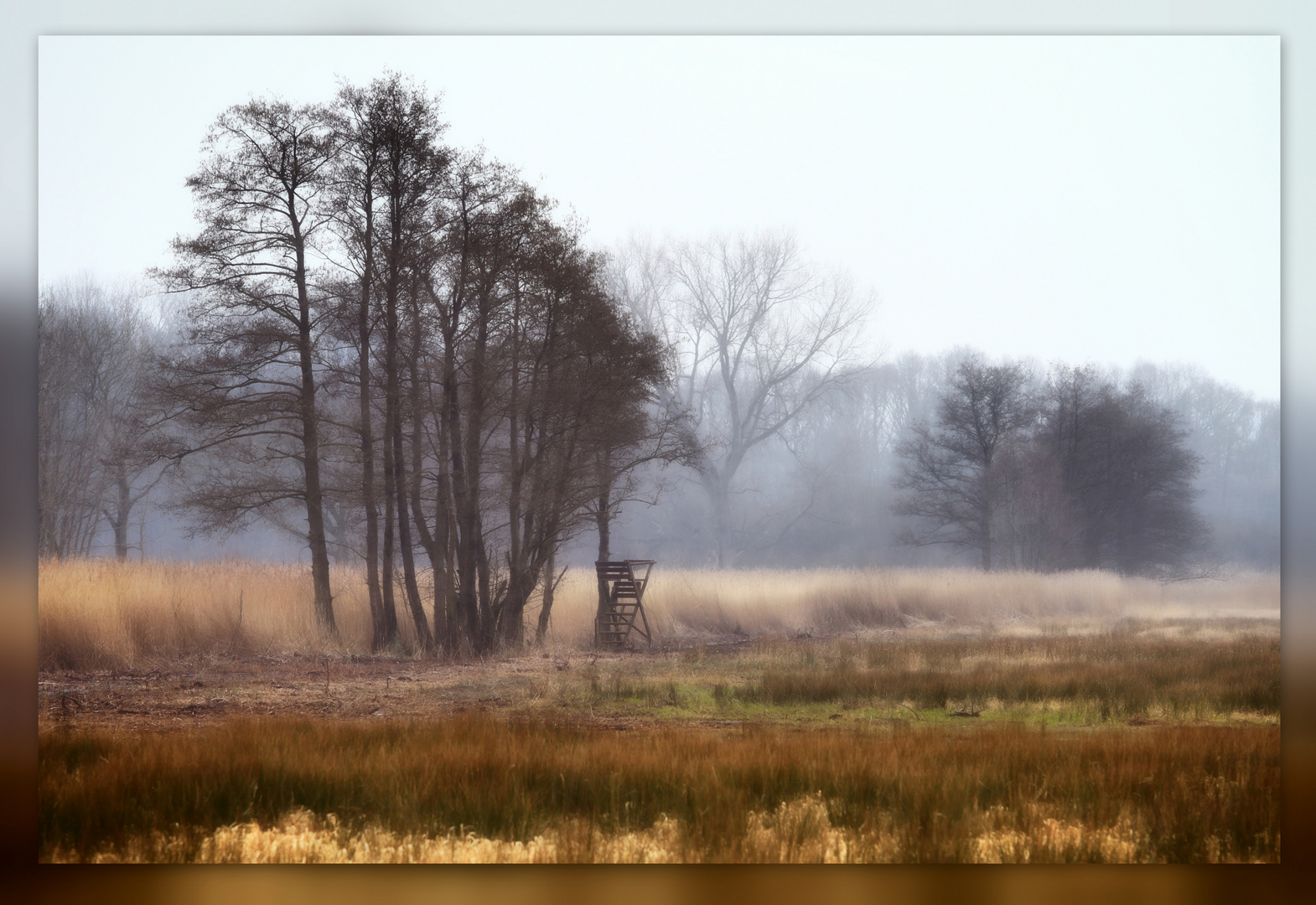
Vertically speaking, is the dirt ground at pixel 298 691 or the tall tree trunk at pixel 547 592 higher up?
the tall tree trunk at pixel 547 592

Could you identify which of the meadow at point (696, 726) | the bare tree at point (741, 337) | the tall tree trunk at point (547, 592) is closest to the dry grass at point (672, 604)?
the meadow at point (696, 726)

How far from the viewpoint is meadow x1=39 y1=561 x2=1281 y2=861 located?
14.4 ft

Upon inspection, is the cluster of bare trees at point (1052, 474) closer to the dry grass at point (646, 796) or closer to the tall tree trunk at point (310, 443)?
the dry grass at point (646, 796)

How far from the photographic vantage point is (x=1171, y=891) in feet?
14.3

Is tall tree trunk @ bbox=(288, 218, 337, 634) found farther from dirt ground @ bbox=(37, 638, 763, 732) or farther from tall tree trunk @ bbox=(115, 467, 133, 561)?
tall tree trunk @ bbox=(115, 467, 133, 561)

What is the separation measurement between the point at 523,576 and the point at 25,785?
3080 millimetres

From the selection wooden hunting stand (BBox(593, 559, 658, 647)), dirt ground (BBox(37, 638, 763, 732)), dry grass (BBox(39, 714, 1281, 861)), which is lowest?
dry grass (BBox(39, 714, 1281, 861))

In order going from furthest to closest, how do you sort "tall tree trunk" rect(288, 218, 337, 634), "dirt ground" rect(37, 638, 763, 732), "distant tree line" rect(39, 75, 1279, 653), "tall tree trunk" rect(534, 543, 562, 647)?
"tall tree trunk" rect(534, 543, 562, 647) < "tall tree trunk" rect(288, 218, 337, 634) < "distant tree line" rect(39, 75, 1279, 653) < "dirt ground" rect(37, 638, 763, 732)

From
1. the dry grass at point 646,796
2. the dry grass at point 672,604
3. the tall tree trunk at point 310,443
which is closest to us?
the dry grass at point 646,796

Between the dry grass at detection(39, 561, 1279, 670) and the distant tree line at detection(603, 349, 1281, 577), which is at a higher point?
the distant tree line at detection(603, 349, 1281, 577)

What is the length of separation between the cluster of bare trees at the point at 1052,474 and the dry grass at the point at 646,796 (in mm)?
1215

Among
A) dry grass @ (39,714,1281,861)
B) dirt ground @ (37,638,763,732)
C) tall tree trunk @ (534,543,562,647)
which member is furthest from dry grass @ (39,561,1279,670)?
dry grass @ (39,714,1281,861)

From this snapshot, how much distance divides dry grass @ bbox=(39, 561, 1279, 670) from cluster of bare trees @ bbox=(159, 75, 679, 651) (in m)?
0.25

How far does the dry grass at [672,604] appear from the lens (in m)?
5.13
